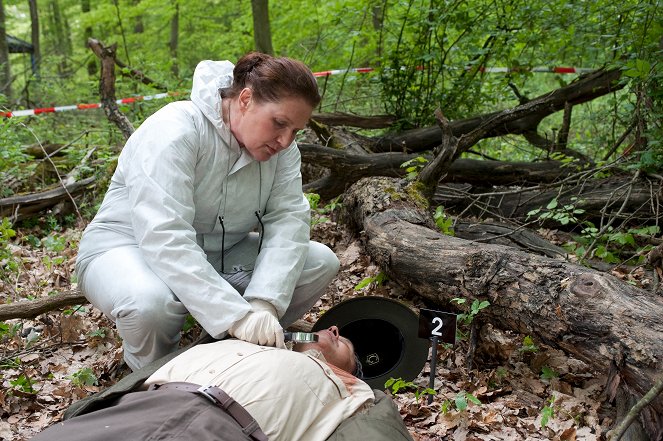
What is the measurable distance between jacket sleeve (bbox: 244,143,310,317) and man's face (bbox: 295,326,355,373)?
0.79 ft

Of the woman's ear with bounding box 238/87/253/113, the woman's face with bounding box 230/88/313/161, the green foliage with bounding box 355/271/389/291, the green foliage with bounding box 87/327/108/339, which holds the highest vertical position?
the woman's ear with bounding box 238/87/253/113

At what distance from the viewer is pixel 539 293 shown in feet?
10.6

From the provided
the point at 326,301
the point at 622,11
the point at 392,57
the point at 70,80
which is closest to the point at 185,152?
the point at 326,301

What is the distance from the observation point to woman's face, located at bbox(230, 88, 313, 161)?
3.00m

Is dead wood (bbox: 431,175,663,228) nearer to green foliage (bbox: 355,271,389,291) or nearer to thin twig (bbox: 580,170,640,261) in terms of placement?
thin twig (bbox: 580,170,640,261)

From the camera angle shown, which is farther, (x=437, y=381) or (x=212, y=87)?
(x=437, y=381)

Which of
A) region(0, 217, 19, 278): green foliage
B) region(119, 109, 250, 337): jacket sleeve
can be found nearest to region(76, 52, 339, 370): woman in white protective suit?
region(119, 109, 250, 337): jacket sleeve

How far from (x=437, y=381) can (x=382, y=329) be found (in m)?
0.43

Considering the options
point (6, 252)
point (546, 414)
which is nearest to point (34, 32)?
point (6, 252)

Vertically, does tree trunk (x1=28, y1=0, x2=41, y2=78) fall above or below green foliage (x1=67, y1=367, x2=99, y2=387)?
above

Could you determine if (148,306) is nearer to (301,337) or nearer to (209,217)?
(209,217)

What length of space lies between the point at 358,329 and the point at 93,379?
150cm

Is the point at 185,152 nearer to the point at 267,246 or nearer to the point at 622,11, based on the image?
the point at 267,246

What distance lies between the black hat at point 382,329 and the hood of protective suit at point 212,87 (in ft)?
3.87
